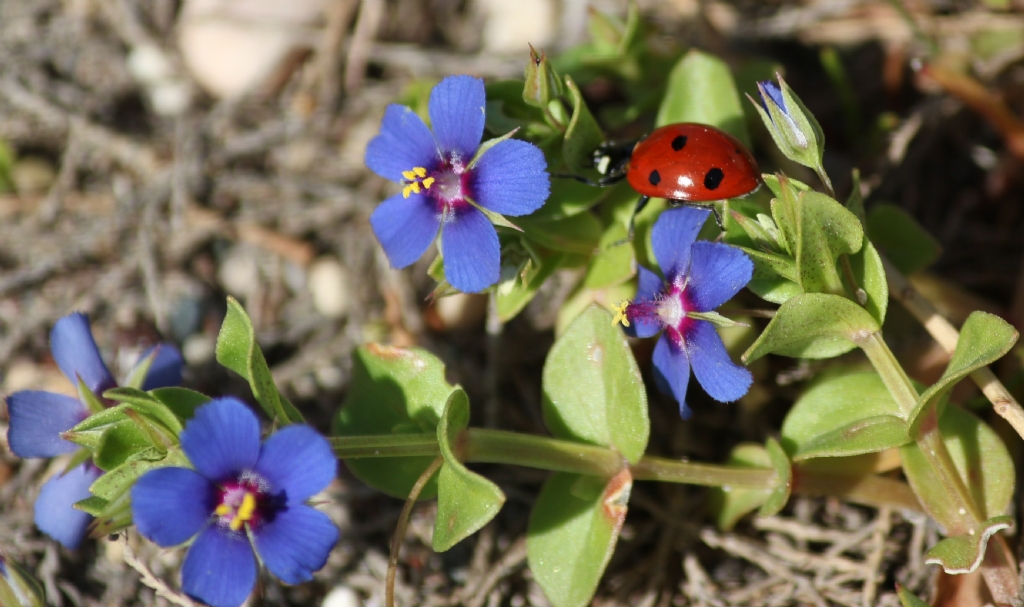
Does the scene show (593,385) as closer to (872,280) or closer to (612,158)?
(612,158)

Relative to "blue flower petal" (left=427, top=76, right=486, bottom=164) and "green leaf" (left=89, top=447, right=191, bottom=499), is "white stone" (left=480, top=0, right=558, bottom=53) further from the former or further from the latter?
"green leaf" (left=89, top=447, right=191, bottom=499)

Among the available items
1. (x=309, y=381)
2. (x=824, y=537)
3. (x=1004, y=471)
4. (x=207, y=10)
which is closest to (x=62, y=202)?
(x=207, y=10)

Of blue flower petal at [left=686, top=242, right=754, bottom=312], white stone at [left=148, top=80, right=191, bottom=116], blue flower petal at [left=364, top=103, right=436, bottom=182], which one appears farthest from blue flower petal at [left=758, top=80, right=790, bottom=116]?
white stone at [left=148, top=80, right=191, bottom=116]

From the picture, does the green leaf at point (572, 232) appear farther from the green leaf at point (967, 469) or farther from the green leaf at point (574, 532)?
the green leaf at point (967, 469)

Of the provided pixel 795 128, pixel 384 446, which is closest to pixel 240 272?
pixel 384 446

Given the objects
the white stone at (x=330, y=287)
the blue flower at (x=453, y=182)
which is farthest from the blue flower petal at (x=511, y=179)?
the white stone at (x=330, y=287)
